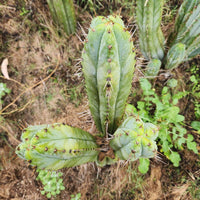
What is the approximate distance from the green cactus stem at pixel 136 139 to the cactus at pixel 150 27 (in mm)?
957

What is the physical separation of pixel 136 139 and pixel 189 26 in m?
1.24

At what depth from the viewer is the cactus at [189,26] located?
1.59m

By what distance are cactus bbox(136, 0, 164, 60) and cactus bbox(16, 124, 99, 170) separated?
1164mm

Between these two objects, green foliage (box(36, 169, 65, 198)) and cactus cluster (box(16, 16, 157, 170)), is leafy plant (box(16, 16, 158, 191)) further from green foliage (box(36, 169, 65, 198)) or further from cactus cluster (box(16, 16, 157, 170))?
green foliage (box(36, 169, 65, 198))

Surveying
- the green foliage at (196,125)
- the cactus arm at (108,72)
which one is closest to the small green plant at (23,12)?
the cactus arm at (108,72)

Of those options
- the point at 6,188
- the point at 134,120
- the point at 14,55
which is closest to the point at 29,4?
the point at 14,55

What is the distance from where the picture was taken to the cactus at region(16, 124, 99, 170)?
3.57 ft

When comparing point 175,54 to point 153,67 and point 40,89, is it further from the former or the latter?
point 40,89

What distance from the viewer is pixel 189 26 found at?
1.67 meters

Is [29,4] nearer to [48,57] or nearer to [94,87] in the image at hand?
[48,57]

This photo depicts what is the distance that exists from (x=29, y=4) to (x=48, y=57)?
0.70 meters

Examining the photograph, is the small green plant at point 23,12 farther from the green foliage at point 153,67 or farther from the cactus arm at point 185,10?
the cactus arm at point 185,10

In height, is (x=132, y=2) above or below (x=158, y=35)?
above

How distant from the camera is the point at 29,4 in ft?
7.52
